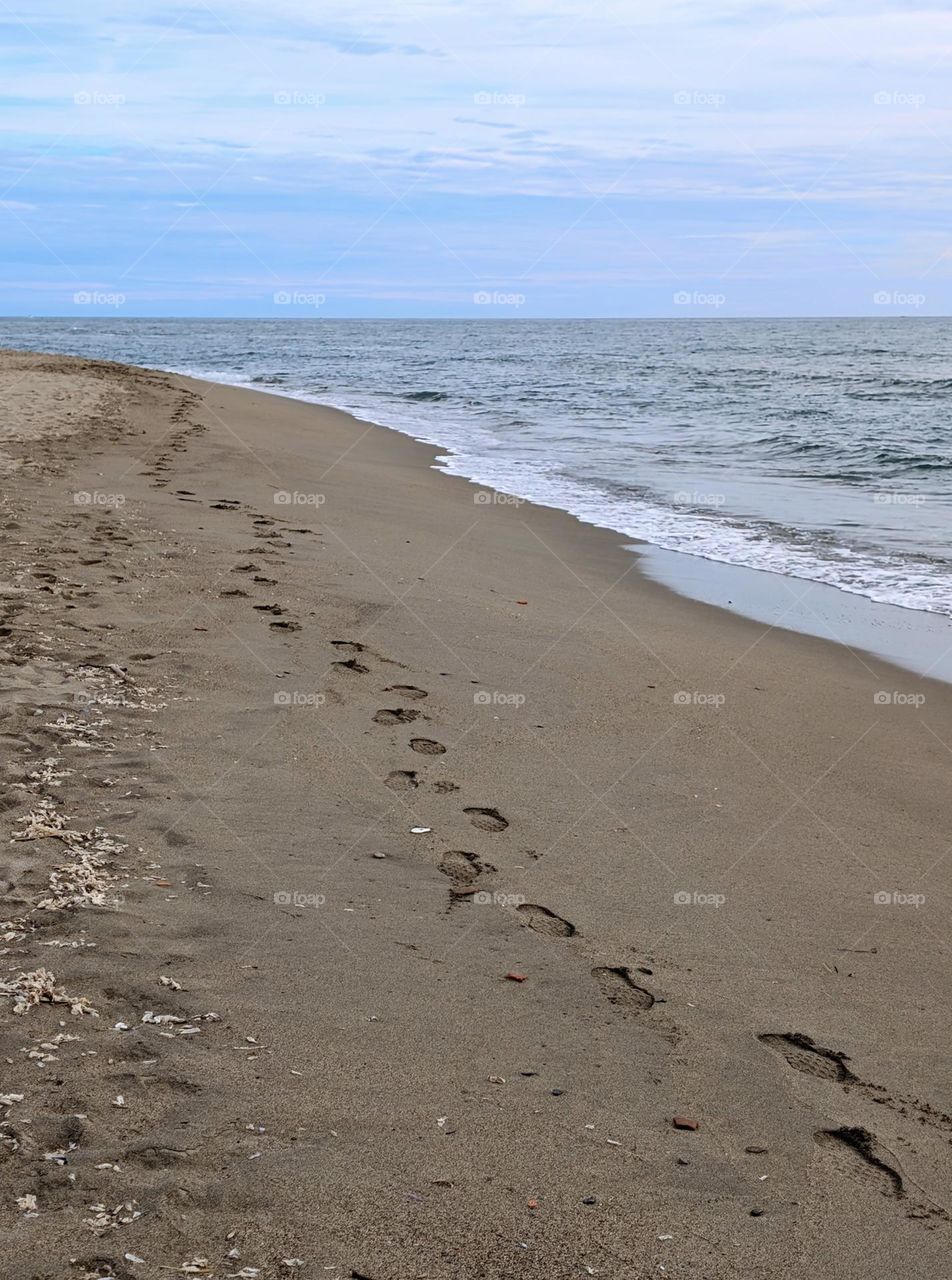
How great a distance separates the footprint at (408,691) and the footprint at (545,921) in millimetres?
1953

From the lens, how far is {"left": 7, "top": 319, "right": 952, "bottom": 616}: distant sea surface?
1045cm

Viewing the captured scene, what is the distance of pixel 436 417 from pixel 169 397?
6.04 m

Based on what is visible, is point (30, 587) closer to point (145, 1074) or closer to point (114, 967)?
point (114, 967)
